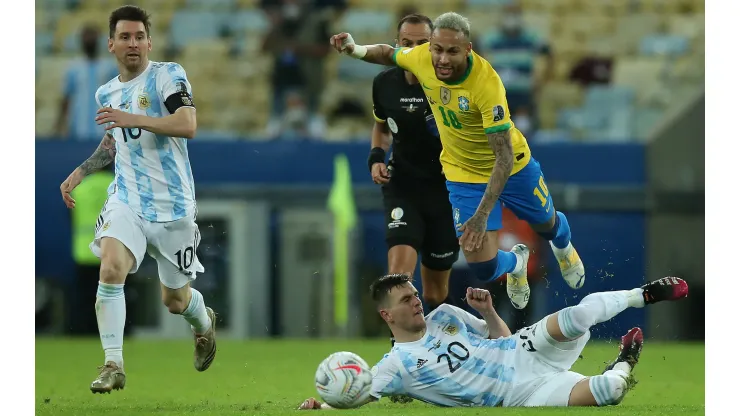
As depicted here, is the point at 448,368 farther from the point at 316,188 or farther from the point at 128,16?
the point at 316,188

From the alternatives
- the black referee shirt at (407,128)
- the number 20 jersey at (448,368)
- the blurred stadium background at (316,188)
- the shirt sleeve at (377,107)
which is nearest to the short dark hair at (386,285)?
the number 20 jersey at (448,368)

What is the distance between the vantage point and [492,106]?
7348 millimetres

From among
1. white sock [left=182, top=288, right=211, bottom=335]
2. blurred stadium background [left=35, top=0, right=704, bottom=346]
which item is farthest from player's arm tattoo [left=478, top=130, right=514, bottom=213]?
blurred stadium background [left=35, top=0, right=704, bottom=346]

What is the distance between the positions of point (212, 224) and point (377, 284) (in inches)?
278

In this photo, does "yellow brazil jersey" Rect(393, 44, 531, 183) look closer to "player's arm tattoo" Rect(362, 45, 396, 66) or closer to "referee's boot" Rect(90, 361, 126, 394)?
"player's arm tattoo" Rect(362, 45, 396, 66)

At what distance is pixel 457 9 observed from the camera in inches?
661

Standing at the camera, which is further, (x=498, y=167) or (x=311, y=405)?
(x=498, y=167)

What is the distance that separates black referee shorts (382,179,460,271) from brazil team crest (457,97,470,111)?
4.15ft

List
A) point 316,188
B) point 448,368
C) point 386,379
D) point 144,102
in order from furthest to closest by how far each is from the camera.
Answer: point 316,188 < point 144,102 < point 448,368 < point 386,379

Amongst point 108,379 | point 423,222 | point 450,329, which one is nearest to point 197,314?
point 108,379

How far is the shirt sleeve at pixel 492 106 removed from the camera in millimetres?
7340

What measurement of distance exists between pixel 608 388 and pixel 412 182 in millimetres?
2372
